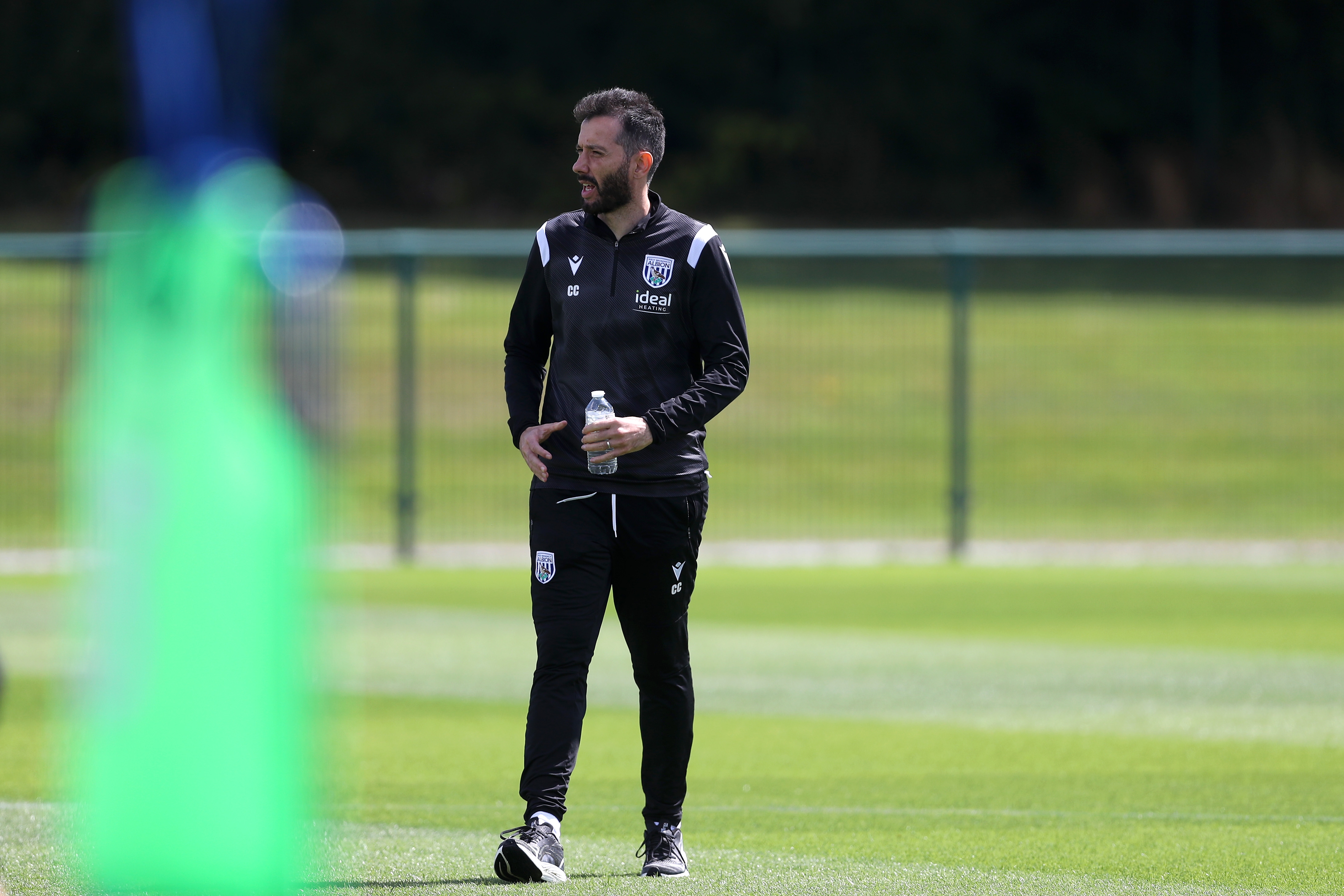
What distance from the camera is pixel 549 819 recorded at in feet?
18.2

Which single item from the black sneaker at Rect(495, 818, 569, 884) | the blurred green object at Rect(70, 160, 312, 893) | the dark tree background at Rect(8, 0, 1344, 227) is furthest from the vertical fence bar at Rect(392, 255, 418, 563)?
the dark tree background at Rect(8, 0, 1344, 227)

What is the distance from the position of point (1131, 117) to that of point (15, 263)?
23727mm

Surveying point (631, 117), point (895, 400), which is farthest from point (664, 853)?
point (895, 400)

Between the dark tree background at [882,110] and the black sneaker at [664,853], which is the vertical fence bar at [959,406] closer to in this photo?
the black sneaker at [664,853]

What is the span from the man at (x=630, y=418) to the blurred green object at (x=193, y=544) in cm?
140

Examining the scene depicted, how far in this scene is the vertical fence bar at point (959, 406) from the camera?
54.6ft

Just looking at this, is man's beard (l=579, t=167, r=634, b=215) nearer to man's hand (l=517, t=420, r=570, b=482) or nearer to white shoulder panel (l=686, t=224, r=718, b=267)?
white shoulder panel (l=686, t=224, r=718, b=267)

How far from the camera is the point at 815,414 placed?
1856 cm

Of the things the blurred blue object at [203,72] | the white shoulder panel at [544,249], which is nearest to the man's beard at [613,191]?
the white shoulder panel at [544,249]

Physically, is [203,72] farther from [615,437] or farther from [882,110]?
[882,110]

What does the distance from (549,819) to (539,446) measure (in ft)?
3.16

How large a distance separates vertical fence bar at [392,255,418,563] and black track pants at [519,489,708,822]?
35.1ft

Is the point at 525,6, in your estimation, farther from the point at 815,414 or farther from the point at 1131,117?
the point at 815,414

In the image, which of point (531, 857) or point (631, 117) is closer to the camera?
point (531, 857)
